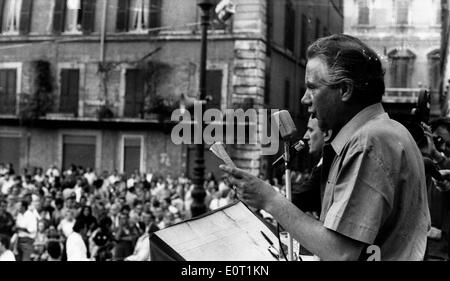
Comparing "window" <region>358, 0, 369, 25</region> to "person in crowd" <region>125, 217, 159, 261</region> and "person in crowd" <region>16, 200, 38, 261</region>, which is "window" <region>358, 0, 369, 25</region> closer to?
"person in crowd" <region>125, 217, 159, 261</region>

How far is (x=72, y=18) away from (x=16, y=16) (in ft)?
6.39

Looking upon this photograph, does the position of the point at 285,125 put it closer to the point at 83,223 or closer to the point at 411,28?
the point at 83,223

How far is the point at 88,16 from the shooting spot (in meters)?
20.9

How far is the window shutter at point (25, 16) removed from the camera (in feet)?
67.8

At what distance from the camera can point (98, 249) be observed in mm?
8547

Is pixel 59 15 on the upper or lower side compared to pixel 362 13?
upper

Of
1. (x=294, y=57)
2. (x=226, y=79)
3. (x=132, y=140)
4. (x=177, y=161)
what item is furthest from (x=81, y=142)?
(x=294, y=57)

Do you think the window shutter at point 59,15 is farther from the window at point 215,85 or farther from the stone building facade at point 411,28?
the stone building facade at point 411,28

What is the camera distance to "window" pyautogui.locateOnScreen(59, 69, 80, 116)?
21.6 meters

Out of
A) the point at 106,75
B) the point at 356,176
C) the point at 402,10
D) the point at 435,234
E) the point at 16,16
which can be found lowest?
the point at 435,234

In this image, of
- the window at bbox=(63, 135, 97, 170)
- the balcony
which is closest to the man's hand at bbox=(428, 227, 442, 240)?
the balcony

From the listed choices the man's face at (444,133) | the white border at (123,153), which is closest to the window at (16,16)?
the white border at (123,153)

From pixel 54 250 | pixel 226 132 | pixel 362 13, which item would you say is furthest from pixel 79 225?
pixel 362 13

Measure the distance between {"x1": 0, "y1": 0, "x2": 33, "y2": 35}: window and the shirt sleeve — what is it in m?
19.6
